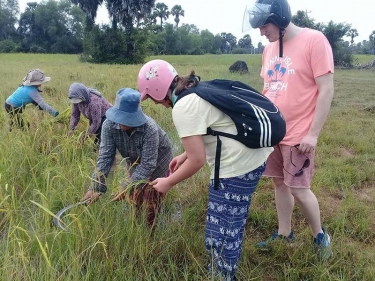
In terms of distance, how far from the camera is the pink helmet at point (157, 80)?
172 centimetres

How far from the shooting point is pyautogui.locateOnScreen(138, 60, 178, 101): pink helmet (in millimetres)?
1725

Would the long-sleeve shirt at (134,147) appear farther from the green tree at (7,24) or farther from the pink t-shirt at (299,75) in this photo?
the green tree at (7,24)

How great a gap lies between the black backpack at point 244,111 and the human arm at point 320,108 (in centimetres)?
39

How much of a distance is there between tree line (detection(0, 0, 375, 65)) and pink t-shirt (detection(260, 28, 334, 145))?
60 centimetres

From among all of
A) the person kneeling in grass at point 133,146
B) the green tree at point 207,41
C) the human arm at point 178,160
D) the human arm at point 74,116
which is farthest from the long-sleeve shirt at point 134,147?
the green tree at point 207,41

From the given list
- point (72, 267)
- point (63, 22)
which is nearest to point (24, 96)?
point (72, 267)

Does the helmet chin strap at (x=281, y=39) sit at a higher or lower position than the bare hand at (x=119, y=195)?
higher

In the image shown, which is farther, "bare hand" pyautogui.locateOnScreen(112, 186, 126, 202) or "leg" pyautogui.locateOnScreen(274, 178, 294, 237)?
"leg" pyautogui.locateOnScreen(274, 178, 294, 237)

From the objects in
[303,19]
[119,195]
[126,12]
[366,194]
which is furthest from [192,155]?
[126,12]

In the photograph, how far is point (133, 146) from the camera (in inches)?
92.8

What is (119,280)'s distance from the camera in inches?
69.4

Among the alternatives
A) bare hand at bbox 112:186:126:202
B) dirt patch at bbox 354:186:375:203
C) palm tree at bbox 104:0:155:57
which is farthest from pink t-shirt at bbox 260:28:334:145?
palm tree at bbox 104:0:155:57

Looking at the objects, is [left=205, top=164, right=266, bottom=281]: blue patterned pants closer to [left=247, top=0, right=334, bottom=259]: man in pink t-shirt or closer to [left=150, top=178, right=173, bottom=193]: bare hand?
[left=150, top=178, right=173, bottom=193]: bare hand

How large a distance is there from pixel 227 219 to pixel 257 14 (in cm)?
107
